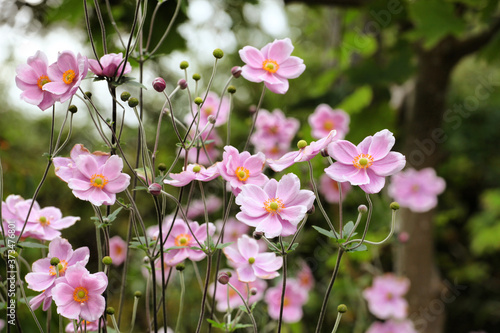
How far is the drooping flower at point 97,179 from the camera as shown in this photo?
36 centimetres

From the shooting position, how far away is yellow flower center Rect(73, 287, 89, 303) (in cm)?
35

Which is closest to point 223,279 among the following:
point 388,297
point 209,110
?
point 209,110

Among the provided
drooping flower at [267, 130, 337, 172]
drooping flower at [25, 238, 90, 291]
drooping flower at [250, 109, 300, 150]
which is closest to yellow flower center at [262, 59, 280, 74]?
drooping flower at [267, 130, 337, 172]

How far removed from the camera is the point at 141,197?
1934mm

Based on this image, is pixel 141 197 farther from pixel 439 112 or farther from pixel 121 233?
pixel 439 112

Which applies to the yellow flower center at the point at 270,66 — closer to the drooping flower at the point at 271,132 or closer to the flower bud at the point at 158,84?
the flower bud at the point at 158,84

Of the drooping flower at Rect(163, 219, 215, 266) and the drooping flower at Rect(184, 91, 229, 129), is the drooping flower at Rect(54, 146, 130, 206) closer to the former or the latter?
Answer: the drooping flower at Rect(163, 219, 215, 266)

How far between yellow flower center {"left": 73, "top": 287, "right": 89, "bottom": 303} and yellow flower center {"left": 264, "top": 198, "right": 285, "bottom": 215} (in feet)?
0.49

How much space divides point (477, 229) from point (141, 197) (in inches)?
76.0

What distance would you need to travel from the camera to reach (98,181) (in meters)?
0.36

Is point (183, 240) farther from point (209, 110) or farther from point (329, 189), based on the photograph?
point (329, 189)

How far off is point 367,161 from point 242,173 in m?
0.10

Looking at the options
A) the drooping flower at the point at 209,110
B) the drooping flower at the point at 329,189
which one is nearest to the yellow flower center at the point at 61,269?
the drooping flower at the point at 209,110

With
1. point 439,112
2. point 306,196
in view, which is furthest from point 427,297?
point 306,196
